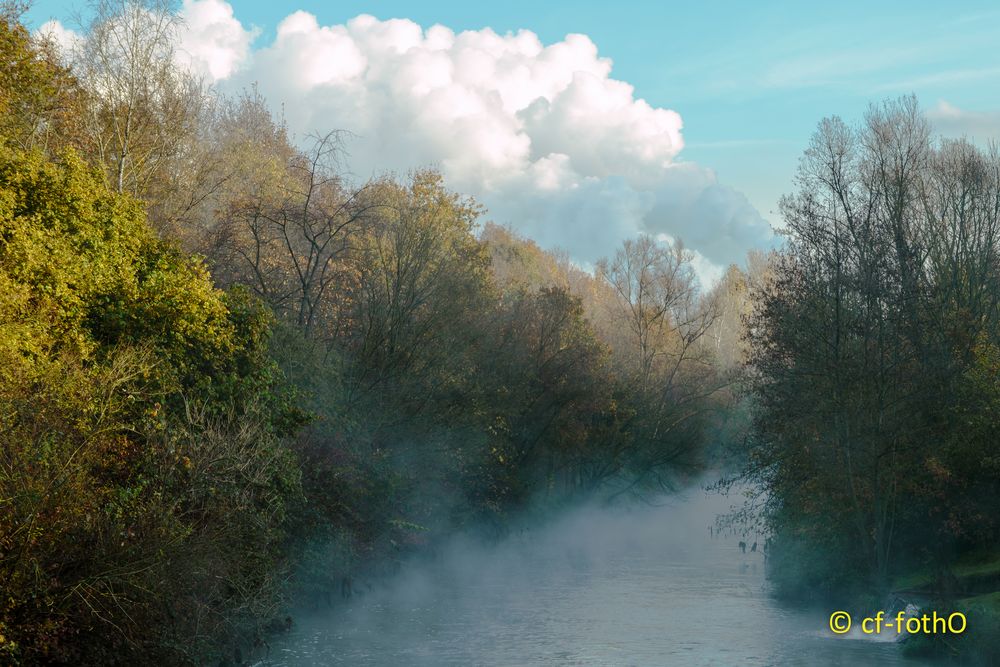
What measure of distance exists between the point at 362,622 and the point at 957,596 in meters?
15.4

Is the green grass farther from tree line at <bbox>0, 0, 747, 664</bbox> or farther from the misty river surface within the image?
tree line at <bbox>0, 0, 747, 664</bbox>

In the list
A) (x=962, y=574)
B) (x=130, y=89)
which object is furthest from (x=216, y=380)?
(x=962, y=574)

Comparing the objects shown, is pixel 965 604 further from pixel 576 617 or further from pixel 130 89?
pixel 130 89

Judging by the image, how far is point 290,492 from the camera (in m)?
23.1

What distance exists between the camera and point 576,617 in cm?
3014

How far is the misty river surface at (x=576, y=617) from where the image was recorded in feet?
80.8

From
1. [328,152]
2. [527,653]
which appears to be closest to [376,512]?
[527,653]

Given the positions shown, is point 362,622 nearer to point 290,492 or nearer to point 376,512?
point 376,512

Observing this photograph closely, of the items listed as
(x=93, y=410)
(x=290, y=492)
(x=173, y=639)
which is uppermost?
(x=93, y=410)

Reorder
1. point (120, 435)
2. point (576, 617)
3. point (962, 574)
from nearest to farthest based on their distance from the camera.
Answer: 1. point (120, 435)
2. point (962, 574)
3. point (576, 617)

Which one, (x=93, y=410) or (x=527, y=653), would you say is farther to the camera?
(x=527, y=653)

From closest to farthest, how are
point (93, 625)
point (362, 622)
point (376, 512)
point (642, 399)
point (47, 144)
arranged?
point (93, 625)
point (47, 144)
point (362, 622)
point (376, 512)
point (642, 399)

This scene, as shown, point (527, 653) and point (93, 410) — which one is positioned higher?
point (93, 410)

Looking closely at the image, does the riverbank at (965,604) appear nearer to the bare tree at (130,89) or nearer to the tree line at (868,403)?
the tree line at (868,403)
